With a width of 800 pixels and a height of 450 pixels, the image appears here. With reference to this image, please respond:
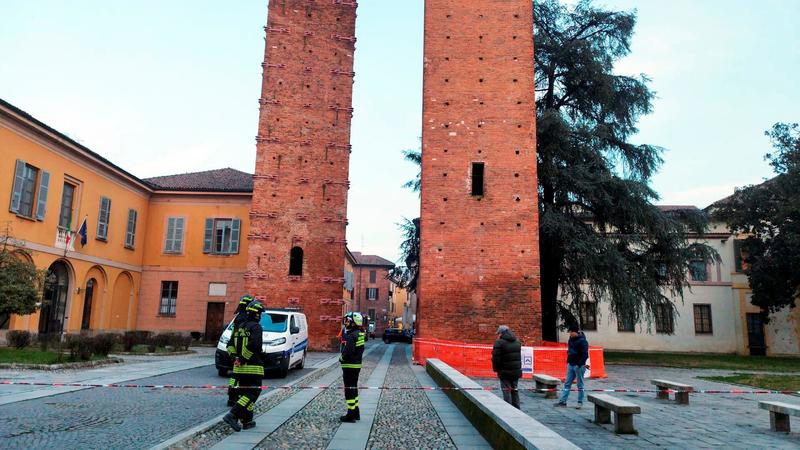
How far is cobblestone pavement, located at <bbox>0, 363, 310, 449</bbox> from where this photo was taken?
607 cm

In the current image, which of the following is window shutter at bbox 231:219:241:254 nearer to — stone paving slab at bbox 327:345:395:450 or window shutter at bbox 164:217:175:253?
window shutter at bbox 164:217:175:253

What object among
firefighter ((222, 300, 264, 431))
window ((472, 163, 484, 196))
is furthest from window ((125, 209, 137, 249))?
firefighter ((222, 300, 264, 431))

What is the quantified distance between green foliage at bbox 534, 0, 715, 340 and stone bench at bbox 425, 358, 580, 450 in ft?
39.7

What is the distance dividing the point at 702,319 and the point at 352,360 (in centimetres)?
3419

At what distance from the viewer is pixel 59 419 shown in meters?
7.25

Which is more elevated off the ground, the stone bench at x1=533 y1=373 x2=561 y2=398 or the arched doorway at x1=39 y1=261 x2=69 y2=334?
the arched doorway at x1=39 y1=261 x2=69 y2=334

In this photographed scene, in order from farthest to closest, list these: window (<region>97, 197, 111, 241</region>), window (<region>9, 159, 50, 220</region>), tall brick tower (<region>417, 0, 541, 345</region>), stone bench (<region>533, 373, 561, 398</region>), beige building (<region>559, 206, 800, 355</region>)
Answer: beige building (<region>559, 206, 800, 355</region>) < window (<region>97, 197, 111, 241</region>) < window (<region>9, 159, 50, 220</region>) < tall brick tower (<region>417, 0, 541, 345</region>) < stone bench (<region>533, 373, 561, 398</region>)

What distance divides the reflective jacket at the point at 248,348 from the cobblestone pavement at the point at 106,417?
1.05 meters

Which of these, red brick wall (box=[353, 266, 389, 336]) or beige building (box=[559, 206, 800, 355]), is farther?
red brick wall (box=[353, 266, 389, 336])

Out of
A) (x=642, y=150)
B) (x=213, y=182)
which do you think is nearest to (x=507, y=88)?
(x=642, y=150)

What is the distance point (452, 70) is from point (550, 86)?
645 cm

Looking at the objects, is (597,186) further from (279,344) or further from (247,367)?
(247,367)

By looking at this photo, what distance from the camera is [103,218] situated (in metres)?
26.5

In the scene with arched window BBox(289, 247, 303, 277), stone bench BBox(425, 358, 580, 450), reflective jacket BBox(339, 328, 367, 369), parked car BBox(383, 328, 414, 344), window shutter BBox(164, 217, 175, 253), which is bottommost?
parked car BBox(383, 328, 414, 344)
